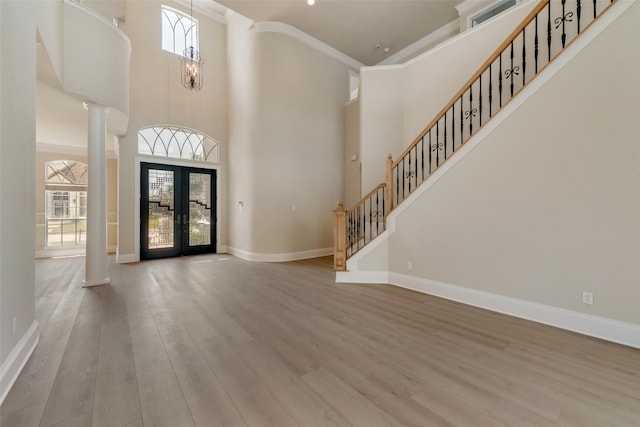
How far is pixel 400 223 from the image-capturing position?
14.1 feet

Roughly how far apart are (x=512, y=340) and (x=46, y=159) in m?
10.5

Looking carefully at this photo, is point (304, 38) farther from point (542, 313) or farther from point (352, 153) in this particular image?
point (542, 313)

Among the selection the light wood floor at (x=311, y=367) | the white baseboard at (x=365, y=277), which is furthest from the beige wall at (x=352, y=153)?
the light wood floor at (x=311, y=367)

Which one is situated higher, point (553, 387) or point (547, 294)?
point (547, 294)

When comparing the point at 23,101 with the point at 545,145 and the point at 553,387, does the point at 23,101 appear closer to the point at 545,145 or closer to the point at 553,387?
the point at 553,387

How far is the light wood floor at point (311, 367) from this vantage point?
159 cm

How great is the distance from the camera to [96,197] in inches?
169

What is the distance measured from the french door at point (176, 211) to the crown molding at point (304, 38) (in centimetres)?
393

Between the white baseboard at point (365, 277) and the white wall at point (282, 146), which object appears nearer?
the white baseboard at point (365, 277)

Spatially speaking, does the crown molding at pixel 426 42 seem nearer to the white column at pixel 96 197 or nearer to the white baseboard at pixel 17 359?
the white column at pixel 96 197

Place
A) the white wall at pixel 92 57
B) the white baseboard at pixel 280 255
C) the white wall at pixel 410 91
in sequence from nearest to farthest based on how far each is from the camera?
the white wall at pixel 92 57 → the white wall at pixel 410 91 → the white baseboard at pixel 280 255

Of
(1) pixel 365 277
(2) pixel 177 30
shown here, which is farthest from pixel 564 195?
(2) pixel 177 30

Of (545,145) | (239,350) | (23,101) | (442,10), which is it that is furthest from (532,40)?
(23,101)

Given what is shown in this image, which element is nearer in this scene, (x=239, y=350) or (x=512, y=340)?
(x=239, y=350)
